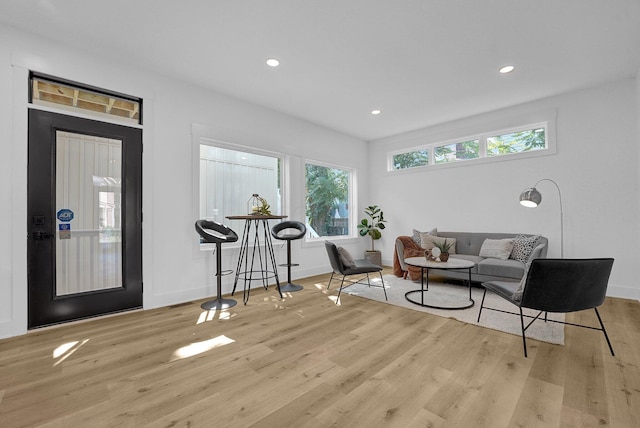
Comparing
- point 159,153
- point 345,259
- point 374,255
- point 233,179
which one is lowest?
point 374,255

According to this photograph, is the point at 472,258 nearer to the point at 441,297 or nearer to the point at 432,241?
the point at 432,241

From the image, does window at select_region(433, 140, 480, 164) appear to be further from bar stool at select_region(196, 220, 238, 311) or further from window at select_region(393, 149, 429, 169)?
bar stool at select_region(196, 220, 238, 311)

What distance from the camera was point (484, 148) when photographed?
518 centimetres

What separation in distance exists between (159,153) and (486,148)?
5315 mm

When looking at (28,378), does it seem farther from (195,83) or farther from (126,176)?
(195,83)

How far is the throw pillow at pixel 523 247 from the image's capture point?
4238mm

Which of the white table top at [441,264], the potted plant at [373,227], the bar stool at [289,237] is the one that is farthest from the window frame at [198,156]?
the potted plant at [373,227]

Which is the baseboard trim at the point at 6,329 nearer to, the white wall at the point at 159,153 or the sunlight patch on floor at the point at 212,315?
the white wall at the point at 159,153

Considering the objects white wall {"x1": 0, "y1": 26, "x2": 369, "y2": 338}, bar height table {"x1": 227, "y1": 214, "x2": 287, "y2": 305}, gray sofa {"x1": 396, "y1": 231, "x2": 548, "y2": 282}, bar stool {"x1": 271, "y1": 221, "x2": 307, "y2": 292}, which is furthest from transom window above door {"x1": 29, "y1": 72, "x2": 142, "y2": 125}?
gray sofa {"x1": 396, "y1": 231, "x2": 548, "y2": 282}

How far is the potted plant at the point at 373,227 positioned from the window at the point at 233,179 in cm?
218

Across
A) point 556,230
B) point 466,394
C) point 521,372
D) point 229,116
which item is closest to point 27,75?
point 229,116

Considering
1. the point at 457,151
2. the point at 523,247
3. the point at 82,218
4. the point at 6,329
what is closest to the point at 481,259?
the point at 523,247

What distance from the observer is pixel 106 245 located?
3.29m

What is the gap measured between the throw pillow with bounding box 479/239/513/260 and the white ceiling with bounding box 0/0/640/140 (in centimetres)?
225
